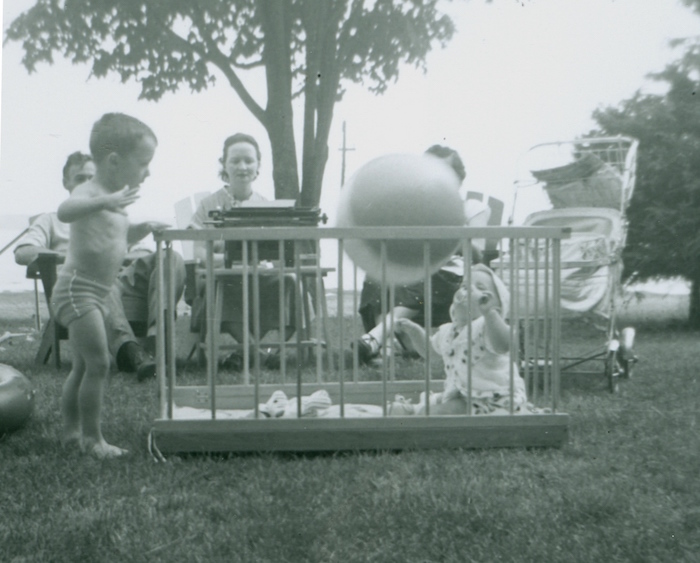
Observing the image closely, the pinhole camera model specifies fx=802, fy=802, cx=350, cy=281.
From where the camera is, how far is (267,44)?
3.89m

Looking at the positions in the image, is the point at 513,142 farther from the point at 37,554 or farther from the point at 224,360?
the point at 37,554

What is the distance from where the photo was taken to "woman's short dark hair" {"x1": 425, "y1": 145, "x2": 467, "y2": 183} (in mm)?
3810

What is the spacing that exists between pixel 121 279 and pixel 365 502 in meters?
2.78

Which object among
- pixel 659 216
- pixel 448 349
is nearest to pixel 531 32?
pixel 448 349

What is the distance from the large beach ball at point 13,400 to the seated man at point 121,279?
3.82 feet

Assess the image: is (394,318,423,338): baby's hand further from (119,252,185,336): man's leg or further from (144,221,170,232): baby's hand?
(119,252,185,336): man's leg

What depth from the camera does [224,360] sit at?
4109mm

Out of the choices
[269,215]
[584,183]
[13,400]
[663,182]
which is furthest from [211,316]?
[663,182]

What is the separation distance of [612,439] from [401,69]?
2.05 meters

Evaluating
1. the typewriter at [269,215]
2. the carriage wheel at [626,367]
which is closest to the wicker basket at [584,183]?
the carriage wheel at [626,367]

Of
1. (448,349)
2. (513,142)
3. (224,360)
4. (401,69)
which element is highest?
(401,69)

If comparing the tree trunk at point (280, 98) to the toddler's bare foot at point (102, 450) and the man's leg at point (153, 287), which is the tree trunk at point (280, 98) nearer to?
the man's leg at point (153, 287)

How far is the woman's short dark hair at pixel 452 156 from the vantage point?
3.81m

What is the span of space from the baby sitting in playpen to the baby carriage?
3.19ft
